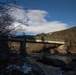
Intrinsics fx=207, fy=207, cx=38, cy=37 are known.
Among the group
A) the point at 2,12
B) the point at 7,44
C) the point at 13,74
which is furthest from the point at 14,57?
the point at 2,12

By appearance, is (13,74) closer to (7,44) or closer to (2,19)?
(7,44)

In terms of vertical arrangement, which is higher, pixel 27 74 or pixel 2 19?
pixel 2 19

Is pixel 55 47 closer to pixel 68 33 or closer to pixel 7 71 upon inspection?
pixel 68 33

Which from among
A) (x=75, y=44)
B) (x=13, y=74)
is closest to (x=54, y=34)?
(x=75, y=44)

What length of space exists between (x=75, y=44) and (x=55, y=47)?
49.1 ft

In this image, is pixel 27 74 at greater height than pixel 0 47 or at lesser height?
lesser

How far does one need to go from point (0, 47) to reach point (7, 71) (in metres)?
0.99

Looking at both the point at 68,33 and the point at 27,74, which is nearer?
the point at 27,74

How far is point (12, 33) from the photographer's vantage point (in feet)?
12.6

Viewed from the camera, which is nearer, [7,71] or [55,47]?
[7,71]

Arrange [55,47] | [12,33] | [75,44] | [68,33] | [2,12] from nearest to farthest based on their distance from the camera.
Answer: [2,12] → [12,33] → [55,47] → [75,44] → [68,33]

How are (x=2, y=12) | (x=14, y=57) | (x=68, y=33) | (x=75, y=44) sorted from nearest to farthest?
(x=2, y=12)
(x=14, y=57)
(x=75, y=44)
(x=68, y=33)

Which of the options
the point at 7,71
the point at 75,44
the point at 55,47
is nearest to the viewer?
the point at 7,71

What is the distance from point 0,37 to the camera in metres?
3.79
